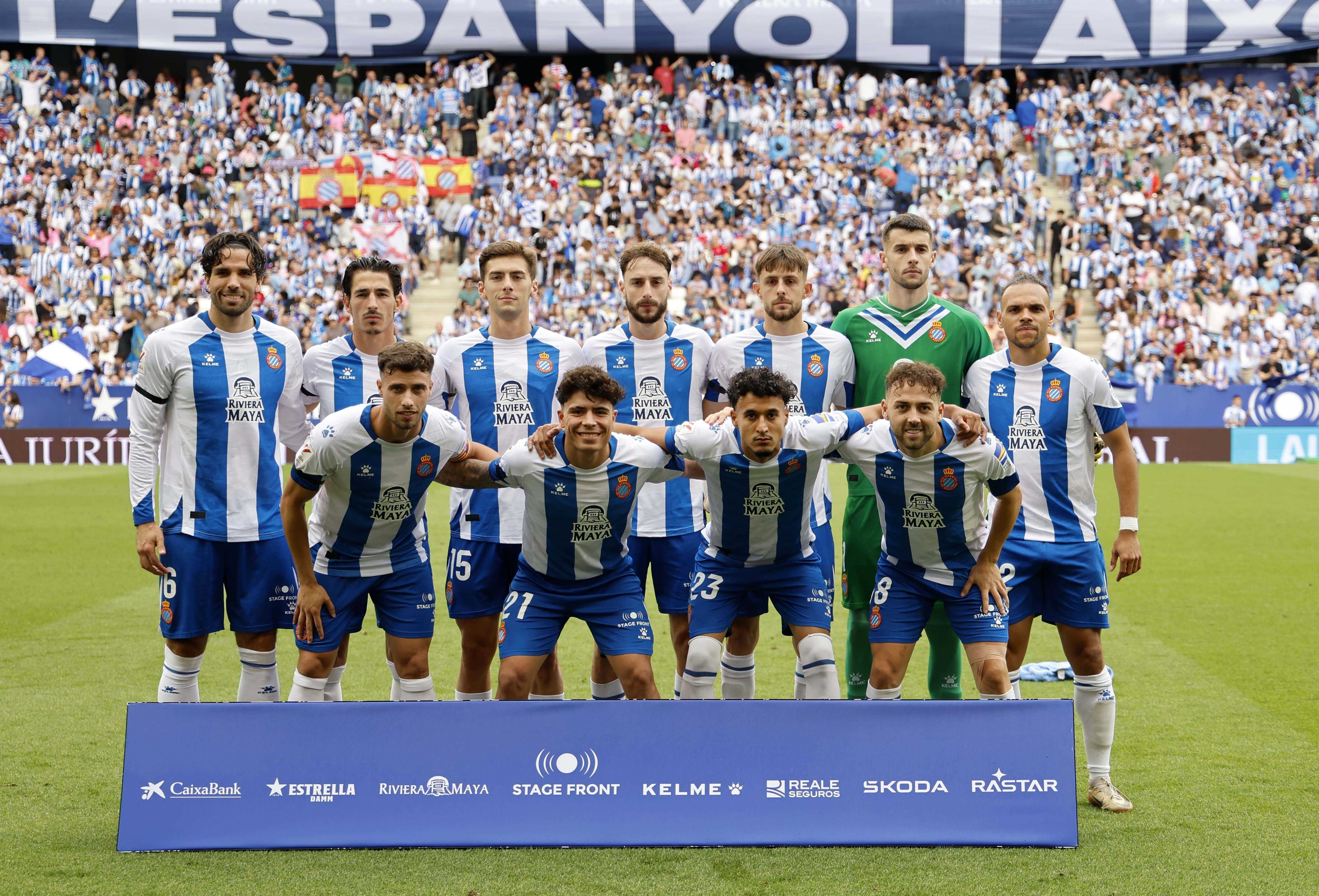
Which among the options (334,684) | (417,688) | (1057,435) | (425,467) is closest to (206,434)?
(425,467)

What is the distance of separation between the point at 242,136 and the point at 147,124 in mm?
2110

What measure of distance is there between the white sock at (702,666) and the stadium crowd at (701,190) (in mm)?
18026

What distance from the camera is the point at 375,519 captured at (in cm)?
505

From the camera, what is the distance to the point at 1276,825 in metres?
4.61

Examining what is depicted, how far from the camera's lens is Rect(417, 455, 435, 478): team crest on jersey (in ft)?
16.4

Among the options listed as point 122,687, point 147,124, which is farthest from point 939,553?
point 147,124

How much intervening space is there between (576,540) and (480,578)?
662mm

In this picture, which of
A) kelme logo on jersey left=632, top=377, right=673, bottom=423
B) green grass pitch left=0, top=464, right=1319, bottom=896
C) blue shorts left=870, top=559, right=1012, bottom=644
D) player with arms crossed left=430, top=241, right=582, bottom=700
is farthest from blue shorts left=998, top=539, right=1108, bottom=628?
player with arms crossed left=430, top=241, right=582, bottom=700

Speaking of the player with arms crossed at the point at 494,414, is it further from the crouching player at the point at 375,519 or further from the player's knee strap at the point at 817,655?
the player's knee strap at the point at 817,655

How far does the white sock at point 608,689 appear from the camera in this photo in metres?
5.80

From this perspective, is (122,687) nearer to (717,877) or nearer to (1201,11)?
(717,877)

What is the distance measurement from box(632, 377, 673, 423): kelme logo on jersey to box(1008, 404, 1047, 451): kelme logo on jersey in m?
1.47

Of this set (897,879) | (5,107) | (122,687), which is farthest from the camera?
(5,107)

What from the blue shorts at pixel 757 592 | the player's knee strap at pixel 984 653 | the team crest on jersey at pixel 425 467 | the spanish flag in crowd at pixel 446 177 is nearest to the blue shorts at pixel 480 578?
the team crest on jersey at pixel 425 467
